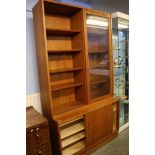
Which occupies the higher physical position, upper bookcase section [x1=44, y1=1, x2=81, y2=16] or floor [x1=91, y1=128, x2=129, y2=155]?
upper bookcase section [x1=44, y1=1, x2=81, y2=16]

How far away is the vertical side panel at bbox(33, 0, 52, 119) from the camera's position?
164 cm

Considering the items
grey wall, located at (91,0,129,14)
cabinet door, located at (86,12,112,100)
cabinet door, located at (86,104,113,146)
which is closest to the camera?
cabinet door, located at (86,104,113,146)

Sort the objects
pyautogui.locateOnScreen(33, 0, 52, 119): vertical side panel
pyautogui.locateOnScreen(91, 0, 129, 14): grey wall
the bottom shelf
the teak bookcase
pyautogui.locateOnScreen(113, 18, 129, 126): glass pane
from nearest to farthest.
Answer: pyautogui.locateOnScreen(33, 0, 52, 119): vertical side panel, the teak bookcase, the bottom shelf, pyautogui.locateOnScreen(91, 0, 129, 14): grey wall, pyautogui.locateOnScreen(113, 18, 129, 126): glass pane

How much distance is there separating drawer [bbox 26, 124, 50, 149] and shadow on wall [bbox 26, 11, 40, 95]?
2.12ft

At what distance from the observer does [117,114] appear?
2.59m

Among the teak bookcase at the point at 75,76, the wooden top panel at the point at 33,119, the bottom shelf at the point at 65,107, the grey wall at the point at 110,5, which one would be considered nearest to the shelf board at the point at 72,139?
the teak bookcase at the point at 75,76

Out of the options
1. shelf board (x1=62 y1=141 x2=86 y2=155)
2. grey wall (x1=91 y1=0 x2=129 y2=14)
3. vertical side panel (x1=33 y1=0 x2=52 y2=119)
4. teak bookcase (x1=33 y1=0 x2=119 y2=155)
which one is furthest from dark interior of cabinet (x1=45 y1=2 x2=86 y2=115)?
grey wall (x1=91 y1=0 x2=129 y2=14)

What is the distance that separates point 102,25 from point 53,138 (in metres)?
1.85

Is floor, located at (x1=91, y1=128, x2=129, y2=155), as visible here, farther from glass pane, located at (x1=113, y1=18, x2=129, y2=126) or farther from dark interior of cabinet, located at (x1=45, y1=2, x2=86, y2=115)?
dark interior of cabinet, located at (x1=45, y1=2, x2=86, y2=115)

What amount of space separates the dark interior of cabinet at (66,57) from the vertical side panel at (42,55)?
0.48 feet

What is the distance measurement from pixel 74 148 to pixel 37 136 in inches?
30.3

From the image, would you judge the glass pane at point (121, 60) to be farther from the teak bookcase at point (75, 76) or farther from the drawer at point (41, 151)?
the drawer at point (41, 151)

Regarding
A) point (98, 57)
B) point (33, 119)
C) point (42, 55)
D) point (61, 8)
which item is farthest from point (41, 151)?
point (61, 8)
